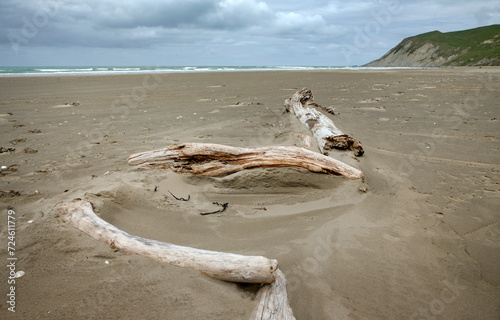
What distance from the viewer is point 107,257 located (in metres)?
2.46

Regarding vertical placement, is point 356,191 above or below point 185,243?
above

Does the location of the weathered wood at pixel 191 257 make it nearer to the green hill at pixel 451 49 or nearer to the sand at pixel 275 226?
the sand at pixel 275 226

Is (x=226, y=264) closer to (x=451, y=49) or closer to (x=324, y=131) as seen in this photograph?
(x=324, y=131)

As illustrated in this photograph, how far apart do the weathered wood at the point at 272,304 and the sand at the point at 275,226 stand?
9cm

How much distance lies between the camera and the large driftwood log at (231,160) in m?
4.16

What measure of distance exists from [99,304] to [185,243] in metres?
1.10

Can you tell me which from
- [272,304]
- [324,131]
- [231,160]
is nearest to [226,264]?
[272,304]

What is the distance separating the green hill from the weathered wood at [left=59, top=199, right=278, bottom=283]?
150ft

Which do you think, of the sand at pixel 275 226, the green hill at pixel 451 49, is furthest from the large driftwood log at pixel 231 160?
the green hill at pixel 451 49

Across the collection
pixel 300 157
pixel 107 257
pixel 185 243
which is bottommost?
pixel 185 243

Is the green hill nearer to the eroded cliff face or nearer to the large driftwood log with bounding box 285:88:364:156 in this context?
the eroded cliff face

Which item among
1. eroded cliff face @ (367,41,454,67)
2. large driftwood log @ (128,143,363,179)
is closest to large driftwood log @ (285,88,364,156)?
large driftwood log @ (128,143,363,179)

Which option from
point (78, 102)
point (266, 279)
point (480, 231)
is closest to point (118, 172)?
point (266, 279)

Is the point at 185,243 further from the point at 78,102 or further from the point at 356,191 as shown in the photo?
the point at 78,102
